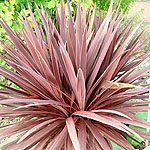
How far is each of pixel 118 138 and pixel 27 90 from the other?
0.54m

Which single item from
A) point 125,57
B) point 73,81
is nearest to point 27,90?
point 73,81

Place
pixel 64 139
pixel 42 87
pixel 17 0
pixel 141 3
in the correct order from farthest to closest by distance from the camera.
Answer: pixel 141 3 < pixel 17 0 < pixel 42 87 < pixel 64 139

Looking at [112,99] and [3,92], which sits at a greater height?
[3,92]

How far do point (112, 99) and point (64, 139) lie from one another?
1.00 feet

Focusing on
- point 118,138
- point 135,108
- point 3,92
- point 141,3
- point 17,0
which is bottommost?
point 118,138

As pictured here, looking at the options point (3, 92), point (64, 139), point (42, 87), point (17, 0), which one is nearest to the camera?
point (64, 139)

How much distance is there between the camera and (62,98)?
0.87m

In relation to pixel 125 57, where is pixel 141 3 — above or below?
above

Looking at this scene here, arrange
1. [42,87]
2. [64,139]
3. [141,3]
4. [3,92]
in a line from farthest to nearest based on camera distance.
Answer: [141,3], [3,92], [42,87], [64,139]

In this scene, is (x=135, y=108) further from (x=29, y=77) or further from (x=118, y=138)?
(x=29, y=77)

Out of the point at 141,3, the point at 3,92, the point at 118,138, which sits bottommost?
the point at 118,138

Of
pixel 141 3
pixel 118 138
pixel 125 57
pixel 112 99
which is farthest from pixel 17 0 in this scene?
pixel 141 3

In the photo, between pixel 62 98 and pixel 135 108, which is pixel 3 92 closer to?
pixel 62 98

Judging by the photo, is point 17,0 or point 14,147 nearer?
point 14,147
